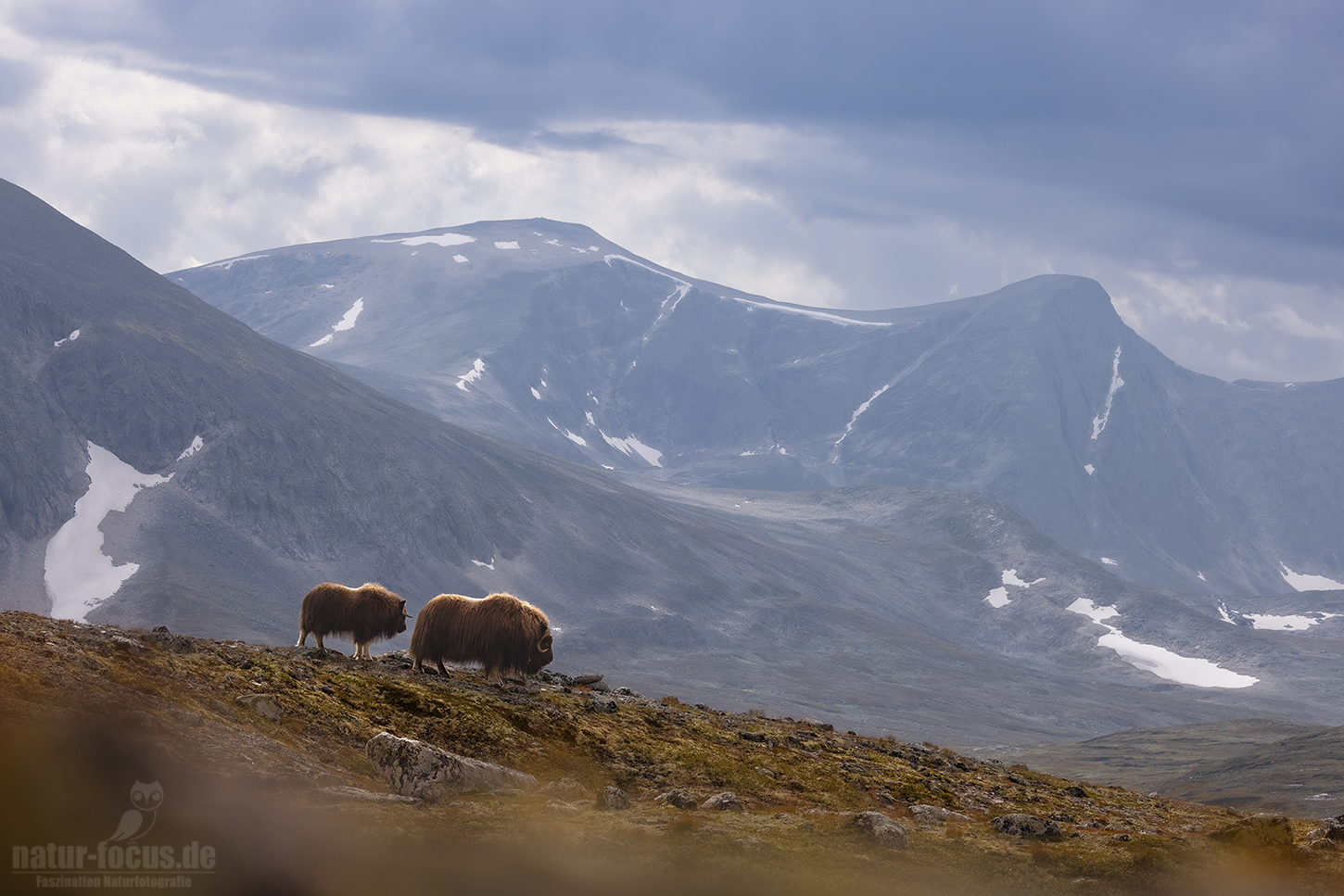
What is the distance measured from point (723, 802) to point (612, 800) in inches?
86.6

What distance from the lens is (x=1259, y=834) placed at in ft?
55.5

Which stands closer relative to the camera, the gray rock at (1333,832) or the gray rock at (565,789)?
the gray rock at (565,789)

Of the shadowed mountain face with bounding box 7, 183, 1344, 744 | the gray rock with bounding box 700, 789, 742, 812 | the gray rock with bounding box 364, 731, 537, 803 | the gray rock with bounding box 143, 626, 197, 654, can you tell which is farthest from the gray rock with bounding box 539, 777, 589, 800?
the shadowed mountain face with bounding box 7, 183, 1344, 744

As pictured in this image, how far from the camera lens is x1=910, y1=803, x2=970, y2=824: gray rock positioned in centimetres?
2002

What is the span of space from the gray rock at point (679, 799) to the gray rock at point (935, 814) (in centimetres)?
479

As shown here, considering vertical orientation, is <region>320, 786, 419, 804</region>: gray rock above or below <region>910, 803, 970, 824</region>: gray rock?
above

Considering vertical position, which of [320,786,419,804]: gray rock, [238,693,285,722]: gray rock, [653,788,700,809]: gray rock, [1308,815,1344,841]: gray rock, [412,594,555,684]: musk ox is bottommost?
[1308,815,1344,841]: gray rock

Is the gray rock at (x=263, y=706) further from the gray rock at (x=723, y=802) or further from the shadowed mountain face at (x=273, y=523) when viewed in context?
the shadowed mountain face at (x=273, y=523)

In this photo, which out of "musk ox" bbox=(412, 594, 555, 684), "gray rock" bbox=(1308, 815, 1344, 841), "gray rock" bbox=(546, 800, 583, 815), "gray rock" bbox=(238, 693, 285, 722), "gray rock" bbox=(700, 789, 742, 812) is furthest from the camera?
"musk ox" bbox=(412, 594, 555, 684)

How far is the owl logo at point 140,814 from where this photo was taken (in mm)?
10797

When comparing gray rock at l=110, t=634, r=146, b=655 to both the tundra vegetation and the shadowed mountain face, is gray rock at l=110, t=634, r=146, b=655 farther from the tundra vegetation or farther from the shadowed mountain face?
the shadowed mountain face

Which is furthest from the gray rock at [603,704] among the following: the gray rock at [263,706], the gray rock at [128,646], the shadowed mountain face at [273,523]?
the shadowed mountain face at [273,523]

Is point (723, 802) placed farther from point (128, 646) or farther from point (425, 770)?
point (128, 646)

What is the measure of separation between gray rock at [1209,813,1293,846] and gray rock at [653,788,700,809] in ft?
27.6
